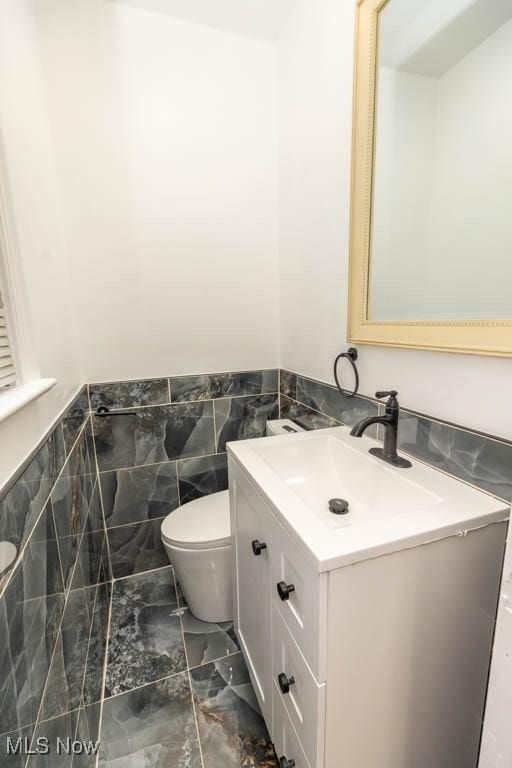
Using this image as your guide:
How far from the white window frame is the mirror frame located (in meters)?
0.97

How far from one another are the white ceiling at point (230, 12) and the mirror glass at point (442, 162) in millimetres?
753

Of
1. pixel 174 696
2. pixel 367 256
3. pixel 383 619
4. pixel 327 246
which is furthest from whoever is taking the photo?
pixel 327 246

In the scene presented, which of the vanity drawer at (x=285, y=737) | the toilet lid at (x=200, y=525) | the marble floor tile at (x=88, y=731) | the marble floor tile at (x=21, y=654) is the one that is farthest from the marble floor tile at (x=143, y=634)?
the marble floor tile at (x=21, y=654)

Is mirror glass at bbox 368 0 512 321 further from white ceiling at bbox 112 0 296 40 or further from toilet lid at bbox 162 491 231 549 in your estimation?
toilet lid at bbox 162 491 231 549

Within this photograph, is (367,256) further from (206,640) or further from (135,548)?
(135,548)

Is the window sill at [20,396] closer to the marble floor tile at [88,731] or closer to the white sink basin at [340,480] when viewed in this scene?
the white sink basin at [340,480]

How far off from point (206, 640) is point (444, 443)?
4.33 feet

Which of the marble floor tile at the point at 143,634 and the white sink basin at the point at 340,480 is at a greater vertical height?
the white sink basin at the point at 340,480

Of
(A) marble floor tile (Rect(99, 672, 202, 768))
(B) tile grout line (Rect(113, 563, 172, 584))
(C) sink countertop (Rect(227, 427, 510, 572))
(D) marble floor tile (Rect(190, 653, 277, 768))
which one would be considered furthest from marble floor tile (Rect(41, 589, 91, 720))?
(B) tile grout line (Rect(113, 563, 172, 584))

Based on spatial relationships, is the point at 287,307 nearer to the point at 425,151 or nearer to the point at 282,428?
the point at 282,428

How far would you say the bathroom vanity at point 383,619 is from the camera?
0.64m

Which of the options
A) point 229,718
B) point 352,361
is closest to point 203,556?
point 229,718

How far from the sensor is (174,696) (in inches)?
48.9

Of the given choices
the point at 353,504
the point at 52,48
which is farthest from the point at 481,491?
the point at 52,48
